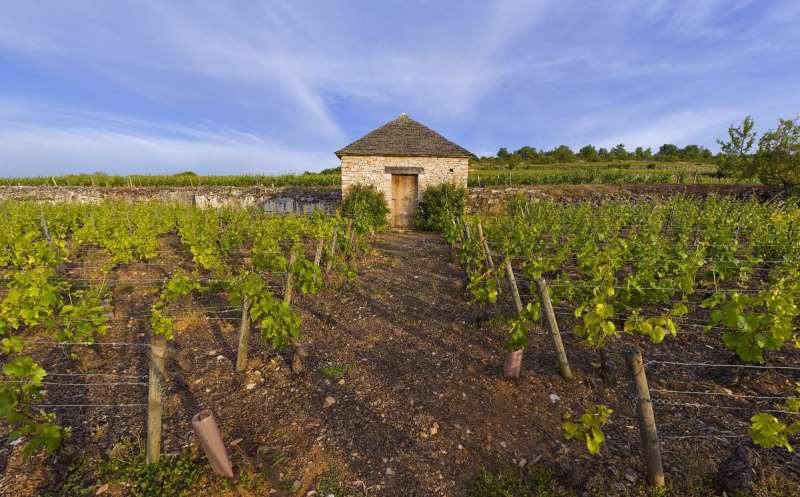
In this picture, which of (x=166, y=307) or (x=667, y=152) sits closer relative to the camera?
(x=166, y=307)

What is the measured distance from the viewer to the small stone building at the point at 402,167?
13.9 metres

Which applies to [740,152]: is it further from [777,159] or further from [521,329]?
[521,329]

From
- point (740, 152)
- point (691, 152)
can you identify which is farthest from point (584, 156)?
point (740, 152)

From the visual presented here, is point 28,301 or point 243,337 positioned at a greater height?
point 28,301

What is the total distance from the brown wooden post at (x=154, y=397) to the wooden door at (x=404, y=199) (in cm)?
1231

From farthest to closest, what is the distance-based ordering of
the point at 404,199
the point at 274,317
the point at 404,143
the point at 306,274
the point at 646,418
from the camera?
the point at 404,199
the point at 404,143
the point at 306,274
the point at 274,317
the point at 646,418

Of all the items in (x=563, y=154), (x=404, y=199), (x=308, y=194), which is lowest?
(x=404, y=199)

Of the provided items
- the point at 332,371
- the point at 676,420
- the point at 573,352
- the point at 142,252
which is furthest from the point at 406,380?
the point at 142,252

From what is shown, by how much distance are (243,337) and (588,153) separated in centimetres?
5525

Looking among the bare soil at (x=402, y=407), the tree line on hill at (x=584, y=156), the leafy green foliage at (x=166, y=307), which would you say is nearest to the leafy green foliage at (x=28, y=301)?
the bare soil at (x=402, y=407)

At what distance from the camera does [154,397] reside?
7.89ft

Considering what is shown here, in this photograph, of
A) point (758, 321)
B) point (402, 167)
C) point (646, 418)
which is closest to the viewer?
point (646, 418)

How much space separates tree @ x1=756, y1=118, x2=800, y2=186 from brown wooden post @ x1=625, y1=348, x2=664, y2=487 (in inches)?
800

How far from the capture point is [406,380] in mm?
3730
